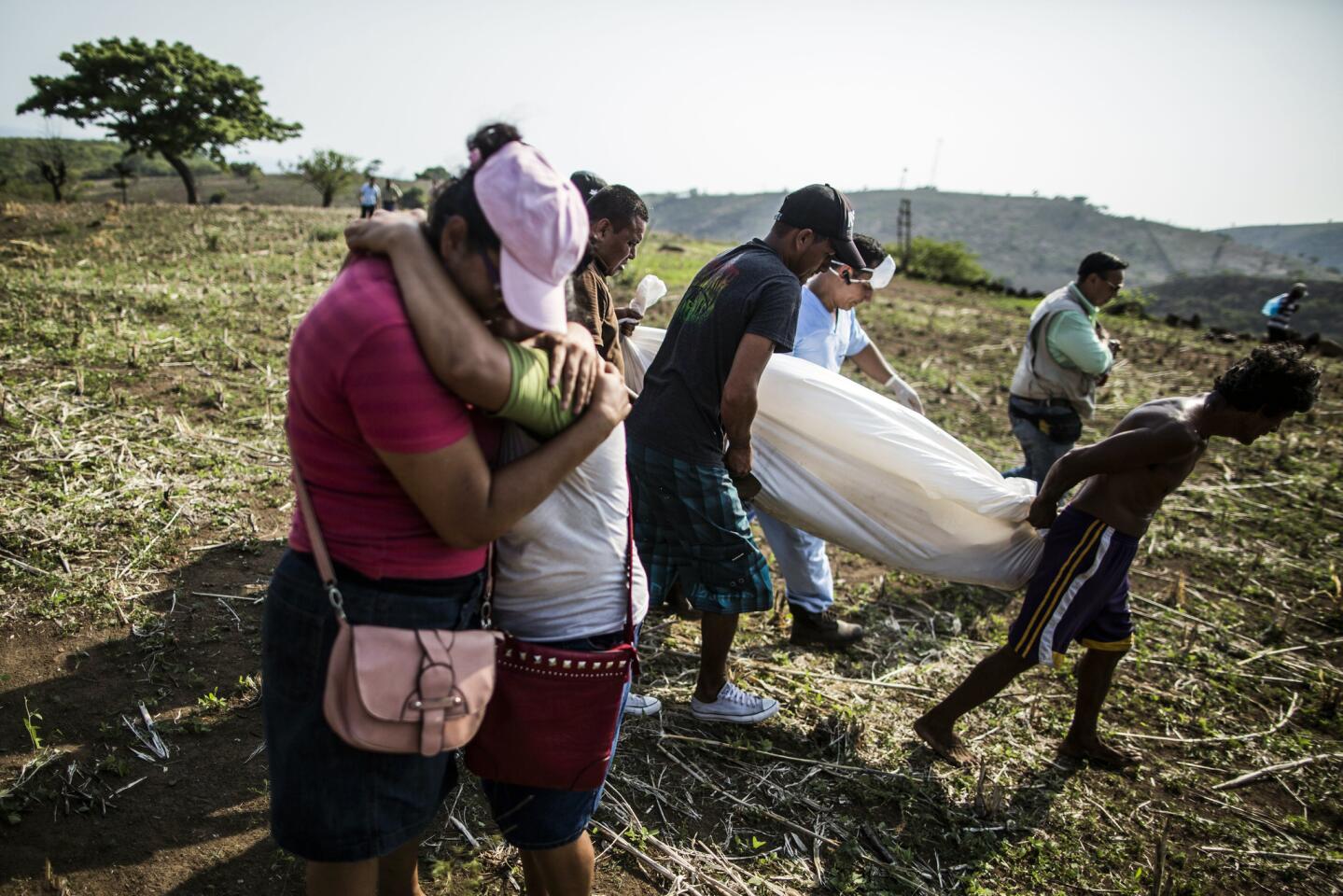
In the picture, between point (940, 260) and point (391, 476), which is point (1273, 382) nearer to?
point (391, 476)

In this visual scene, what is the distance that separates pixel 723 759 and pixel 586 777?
1512 millimetres

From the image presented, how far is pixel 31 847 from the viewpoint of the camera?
7.16ft

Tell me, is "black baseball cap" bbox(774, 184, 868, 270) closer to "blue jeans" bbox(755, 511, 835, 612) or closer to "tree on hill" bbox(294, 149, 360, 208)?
"blue jeans" bbox(755, 511, 835, 612)

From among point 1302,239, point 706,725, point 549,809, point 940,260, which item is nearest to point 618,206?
point 706,725

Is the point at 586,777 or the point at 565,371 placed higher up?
the point at 565,371

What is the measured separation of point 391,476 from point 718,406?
5.34 ft

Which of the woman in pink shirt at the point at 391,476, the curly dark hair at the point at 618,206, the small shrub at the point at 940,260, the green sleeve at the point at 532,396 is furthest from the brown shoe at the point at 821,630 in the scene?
the small shrub at the point at 940,260

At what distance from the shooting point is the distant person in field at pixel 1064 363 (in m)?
4.38

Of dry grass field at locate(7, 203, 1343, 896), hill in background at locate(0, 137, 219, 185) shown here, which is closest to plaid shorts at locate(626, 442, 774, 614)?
dry grass field at locate(7, 203, 1343, 896)

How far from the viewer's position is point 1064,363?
444 cm

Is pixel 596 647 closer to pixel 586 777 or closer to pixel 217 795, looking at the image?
pixel 586 777

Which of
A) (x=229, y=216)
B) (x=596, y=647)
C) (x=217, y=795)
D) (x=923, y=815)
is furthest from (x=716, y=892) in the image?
(x=229, y=216)

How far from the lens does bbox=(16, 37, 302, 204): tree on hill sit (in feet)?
87.7

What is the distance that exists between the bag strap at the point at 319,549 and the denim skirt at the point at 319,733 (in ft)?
0.08
